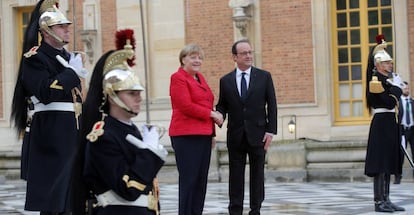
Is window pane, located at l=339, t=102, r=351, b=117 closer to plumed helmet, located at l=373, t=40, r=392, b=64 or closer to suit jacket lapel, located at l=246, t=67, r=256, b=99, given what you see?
plumed helmet, located at l=373, t=40, r=392, b=64

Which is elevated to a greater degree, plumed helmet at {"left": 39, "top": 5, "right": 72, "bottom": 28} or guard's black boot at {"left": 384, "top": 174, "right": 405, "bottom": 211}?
plumed helmet at {"left": 39, "top": 5, "right": 72, "bottom": 28}

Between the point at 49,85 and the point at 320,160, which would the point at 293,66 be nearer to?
the point at 320,160

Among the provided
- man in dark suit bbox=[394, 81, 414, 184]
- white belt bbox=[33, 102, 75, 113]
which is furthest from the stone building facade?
white belt bbox=[33, 102, 75, 113]

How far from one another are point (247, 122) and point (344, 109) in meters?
10.7

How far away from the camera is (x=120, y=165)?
4.91 meters

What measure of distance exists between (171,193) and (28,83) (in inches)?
292

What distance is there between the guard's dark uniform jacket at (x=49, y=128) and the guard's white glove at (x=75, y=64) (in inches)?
1.7

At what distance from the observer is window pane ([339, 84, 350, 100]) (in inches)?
783

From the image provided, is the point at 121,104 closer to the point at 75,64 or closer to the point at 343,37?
the point at 75,64

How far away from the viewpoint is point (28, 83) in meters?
7.45

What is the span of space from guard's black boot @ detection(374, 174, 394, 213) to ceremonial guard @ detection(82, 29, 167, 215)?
579 centimetres

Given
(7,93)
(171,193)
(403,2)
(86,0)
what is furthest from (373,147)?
(7,93)

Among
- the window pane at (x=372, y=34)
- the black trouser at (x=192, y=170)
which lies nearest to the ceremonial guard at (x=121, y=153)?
the black trouser at (x=192, y=170)

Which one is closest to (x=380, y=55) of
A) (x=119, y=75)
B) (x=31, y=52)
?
(x=31, y=52)
